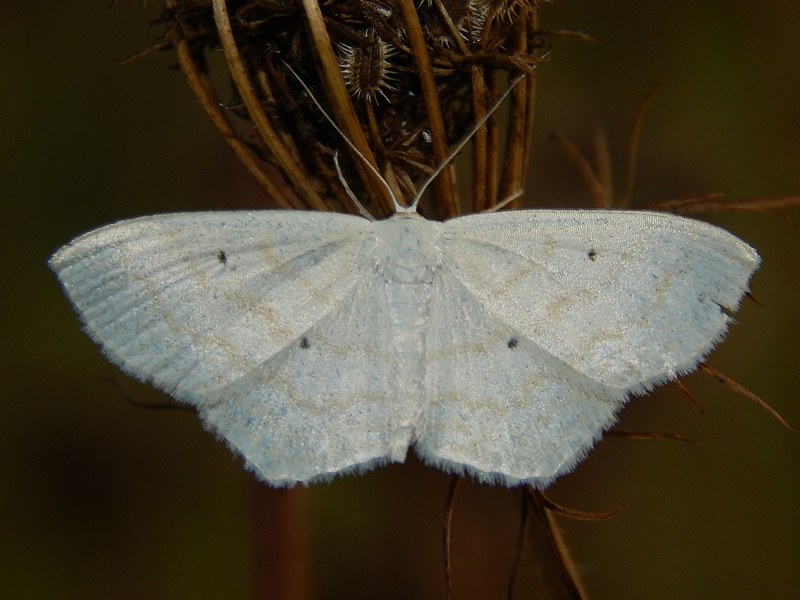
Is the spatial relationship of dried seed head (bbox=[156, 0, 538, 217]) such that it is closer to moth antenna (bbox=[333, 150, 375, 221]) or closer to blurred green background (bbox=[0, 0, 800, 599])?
moth antenna (bbox=[333, 150, 375, 221])

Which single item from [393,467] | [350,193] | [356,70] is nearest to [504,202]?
[350,193]

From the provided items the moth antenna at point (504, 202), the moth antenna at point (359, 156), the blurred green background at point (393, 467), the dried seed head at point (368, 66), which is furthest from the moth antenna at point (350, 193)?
the blurred green background at point (393, 467)

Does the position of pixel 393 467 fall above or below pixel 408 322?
below

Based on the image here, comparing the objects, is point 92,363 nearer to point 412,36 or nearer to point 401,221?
point 401,221

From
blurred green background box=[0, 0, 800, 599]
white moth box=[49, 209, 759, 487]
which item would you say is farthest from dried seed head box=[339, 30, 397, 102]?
blurred green background box=[0, 0, 800, 599]

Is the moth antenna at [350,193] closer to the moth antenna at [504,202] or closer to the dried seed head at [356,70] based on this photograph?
the dried seed head at [356,70]

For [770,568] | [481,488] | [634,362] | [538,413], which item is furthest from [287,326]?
[770,568]

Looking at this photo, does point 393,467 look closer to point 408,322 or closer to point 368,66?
point 408,322
